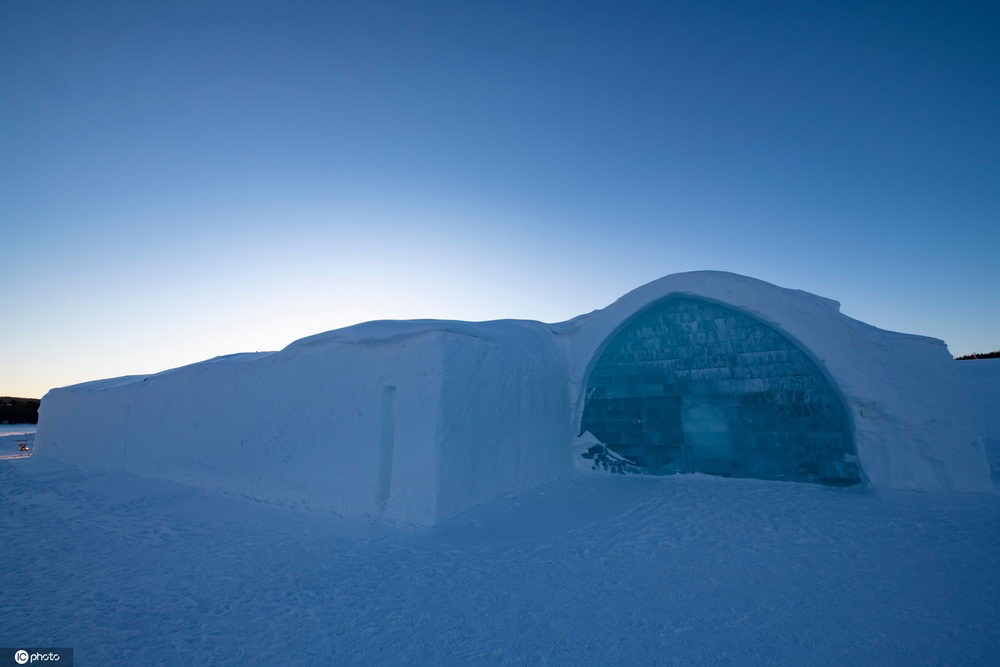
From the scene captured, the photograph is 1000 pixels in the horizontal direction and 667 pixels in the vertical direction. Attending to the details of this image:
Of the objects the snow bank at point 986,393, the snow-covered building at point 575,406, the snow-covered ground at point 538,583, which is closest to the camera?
the snow-covered ground at point 538,583

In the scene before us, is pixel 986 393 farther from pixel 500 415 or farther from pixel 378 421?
pixel 378 421

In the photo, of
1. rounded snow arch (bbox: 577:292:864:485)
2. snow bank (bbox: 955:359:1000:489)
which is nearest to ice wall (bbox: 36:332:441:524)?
rounded snow arch (bbox: 577:292:864:485)

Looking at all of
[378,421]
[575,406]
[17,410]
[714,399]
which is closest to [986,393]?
[714,399]

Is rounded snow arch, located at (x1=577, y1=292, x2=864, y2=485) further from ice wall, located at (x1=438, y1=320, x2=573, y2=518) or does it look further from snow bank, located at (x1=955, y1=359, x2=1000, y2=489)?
snow bank, located at (x1=955, y1=359, x2=1000, y2=489)

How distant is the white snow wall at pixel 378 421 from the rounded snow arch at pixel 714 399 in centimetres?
107

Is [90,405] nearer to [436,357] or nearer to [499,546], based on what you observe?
[436,357]

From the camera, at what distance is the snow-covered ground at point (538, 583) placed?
2758 mm

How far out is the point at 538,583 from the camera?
3.71 metres

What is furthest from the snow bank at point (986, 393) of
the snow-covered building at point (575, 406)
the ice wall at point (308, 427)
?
the ice wall at point (308, 427)

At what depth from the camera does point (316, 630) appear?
3023 millimetres

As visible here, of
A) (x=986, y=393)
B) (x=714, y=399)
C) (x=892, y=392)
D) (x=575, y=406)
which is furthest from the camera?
(x=986, y=393)

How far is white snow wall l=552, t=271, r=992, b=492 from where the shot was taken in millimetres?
6156

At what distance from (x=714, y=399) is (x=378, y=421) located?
5.23 meters

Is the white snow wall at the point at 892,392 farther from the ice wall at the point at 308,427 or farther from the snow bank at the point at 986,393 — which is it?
the snow bank at the point at 986,393
